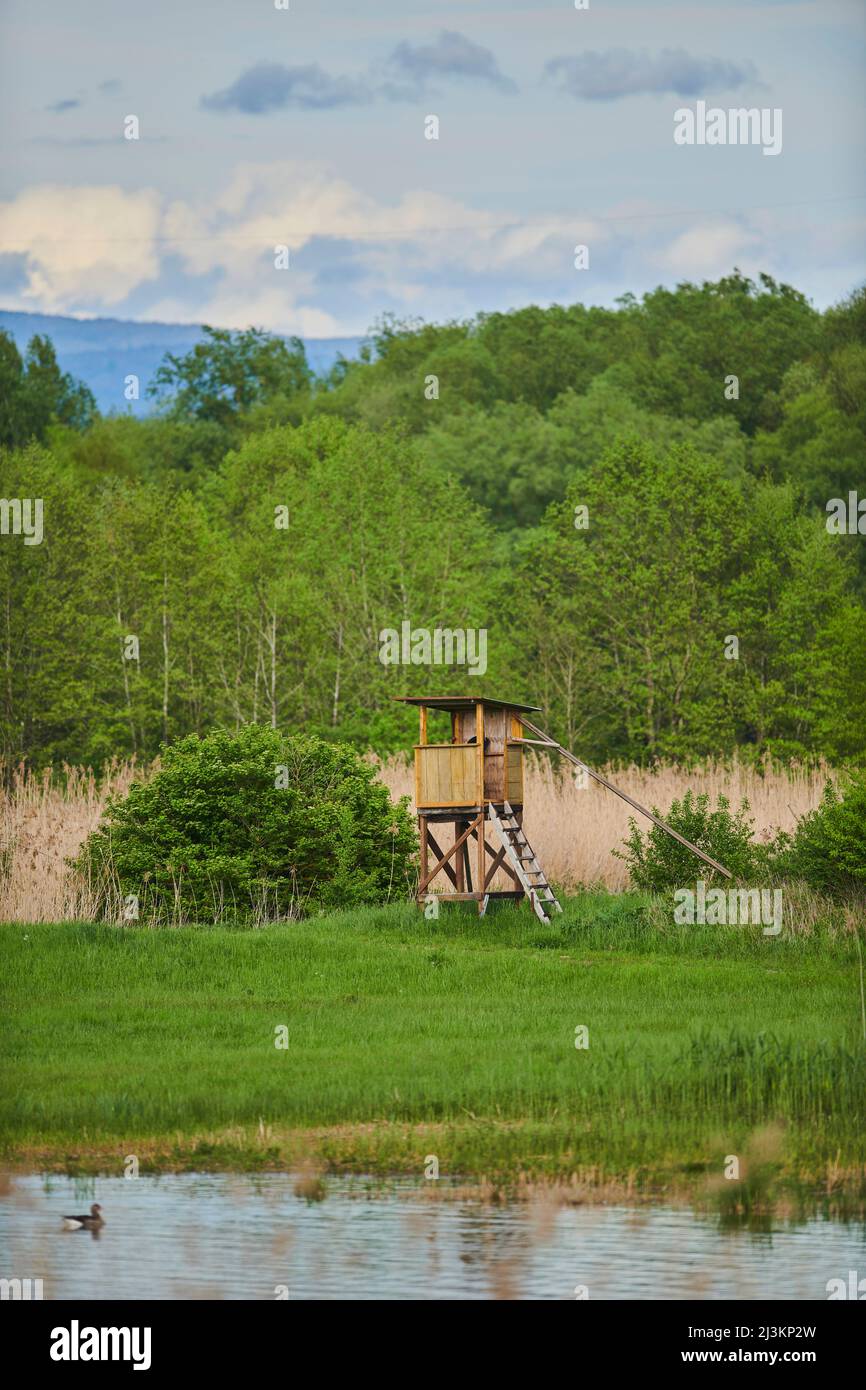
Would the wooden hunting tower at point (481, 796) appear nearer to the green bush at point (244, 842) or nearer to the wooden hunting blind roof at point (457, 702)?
the wooden hunting blind roof at point (457, 702)

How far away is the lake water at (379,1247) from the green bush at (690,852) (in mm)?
12399

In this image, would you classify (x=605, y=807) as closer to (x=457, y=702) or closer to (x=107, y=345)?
(x=457, y=702)

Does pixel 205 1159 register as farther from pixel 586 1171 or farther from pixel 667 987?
pixel 667 987

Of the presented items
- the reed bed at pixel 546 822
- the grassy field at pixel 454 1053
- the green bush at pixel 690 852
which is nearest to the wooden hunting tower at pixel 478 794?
the grassy field at pixel 454 1053

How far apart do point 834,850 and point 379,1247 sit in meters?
12.9

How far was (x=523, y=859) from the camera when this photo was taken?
24.1 m

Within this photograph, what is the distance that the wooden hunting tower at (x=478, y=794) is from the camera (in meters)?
23.9

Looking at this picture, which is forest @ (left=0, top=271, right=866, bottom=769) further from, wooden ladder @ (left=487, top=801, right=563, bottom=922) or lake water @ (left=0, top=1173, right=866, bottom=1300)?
lake water @ (left=0, top=1173, right=866, bottom=1300)

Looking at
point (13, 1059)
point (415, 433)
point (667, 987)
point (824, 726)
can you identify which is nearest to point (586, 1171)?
point (13, 1059)

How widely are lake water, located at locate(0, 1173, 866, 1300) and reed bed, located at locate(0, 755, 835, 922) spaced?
1132 centimetres

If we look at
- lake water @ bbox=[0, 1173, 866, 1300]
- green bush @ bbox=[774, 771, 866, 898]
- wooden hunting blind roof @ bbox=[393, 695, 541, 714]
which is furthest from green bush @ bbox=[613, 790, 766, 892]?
lake water @ bbox=[0, 1173, 866, 1300]

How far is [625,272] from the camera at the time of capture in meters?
68.8
